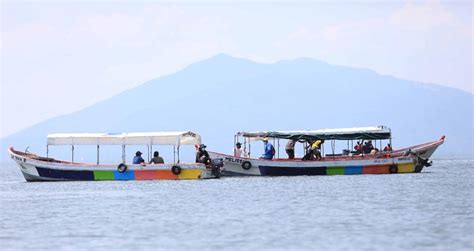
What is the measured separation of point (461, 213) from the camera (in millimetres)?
38406

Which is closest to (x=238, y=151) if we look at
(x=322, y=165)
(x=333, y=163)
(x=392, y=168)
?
(x=322, y=165)

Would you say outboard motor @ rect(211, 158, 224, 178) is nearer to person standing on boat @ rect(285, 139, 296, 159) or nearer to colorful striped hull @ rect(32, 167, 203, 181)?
colorful striped hull @ rect(32, 167, 203, 181)

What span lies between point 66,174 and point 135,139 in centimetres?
400

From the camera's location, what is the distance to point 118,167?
5725cm

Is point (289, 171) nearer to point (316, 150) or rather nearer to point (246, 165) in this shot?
point (316, 150)

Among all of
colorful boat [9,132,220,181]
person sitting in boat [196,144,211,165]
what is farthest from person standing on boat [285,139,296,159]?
person sitting in boat [196,144,211,165]

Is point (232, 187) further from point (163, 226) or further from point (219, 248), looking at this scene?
point (219, 248)

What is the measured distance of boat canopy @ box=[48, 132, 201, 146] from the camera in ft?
190

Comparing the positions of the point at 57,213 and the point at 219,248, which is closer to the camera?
the point at 219,248

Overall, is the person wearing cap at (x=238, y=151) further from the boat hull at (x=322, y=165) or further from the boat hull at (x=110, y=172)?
the boat hull at (x=110, y=172)

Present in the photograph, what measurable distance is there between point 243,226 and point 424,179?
89.0 ft

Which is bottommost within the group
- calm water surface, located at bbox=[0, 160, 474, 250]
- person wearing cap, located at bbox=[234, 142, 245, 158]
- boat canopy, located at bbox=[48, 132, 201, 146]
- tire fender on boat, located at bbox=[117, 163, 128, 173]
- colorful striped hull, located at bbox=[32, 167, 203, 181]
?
calm water surface, located at bbox=[0, 160, 474, 250]

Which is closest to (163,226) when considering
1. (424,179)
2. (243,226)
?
(243,226)

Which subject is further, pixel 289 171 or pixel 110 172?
pixel 289 171
